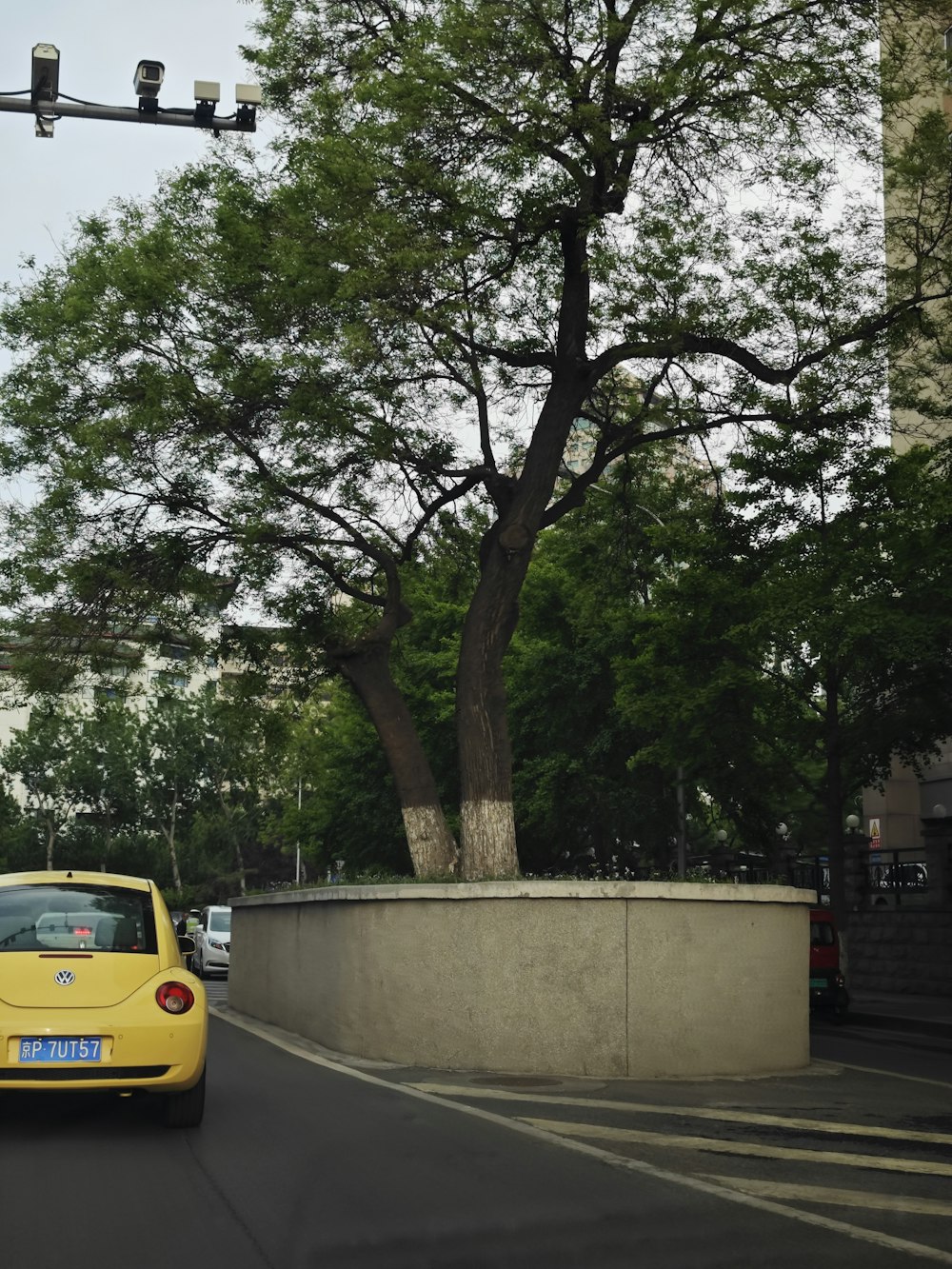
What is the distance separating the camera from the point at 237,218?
58.0ft

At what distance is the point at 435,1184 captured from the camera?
24.6 feet

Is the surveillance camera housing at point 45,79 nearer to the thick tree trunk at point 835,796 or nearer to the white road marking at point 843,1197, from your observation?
the white road marking at point 843,1197

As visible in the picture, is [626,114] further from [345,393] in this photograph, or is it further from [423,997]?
[423,997]

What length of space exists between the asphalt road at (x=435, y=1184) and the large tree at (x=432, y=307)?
6319 mm

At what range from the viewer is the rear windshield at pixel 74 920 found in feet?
30.2

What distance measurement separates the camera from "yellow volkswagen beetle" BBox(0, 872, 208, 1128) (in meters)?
8.59

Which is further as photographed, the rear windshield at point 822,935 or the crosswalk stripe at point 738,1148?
the rear windshield at point 822,935

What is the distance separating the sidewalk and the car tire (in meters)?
15.0

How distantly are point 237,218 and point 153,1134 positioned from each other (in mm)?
11550

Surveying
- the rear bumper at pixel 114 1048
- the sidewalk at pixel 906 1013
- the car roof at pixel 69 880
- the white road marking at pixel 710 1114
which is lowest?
the sidewalk at pixel 906 1013

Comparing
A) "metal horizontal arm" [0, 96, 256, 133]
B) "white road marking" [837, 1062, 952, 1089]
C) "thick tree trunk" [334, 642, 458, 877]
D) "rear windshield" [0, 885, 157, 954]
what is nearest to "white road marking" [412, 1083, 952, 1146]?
"rear windshield" [0, 885, 157, 954]

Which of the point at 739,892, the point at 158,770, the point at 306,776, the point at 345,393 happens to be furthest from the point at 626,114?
the point at 158,770

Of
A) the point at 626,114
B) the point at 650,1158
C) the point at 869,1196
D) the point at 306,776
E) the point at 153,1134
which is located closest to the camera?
the point at 869,1196

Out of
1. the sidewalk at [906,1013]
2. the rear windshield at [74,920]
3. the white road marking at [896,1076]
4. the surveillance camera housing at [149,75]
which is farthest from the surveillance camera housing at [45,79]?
the sidewalk at [906,1013]
